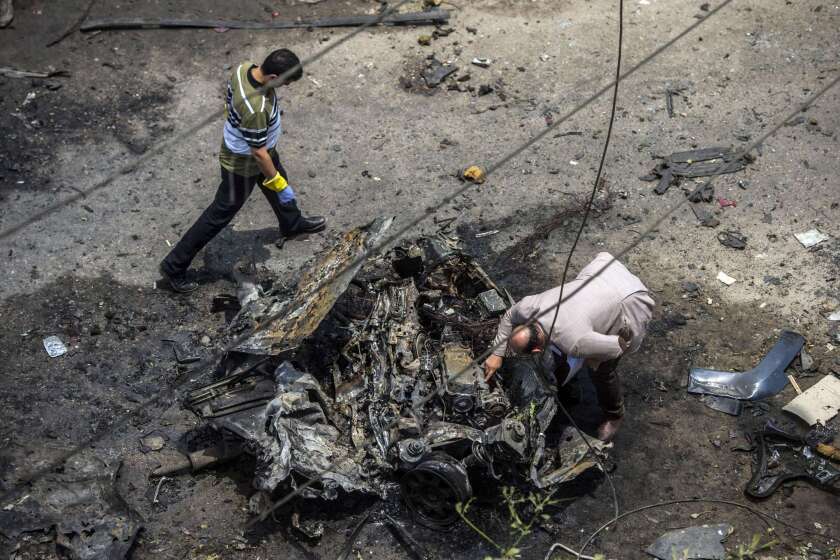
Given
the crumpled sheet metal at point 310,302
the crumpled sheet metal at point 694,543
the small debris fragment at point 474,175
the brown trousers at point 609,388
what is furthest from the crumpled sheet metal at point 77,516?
the small debris fragment at point 474,175

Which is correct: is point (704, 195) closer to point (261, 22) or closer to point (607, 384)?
point (607, 384)

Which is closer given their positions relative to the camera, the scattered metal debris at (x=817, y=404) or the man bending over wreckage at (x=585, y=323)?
the man bending over wreckage at (x=585, y=323)

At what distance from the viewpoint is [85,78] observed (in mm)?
9414

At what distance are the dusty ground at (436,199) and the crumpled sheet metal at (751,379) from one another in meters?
0.12

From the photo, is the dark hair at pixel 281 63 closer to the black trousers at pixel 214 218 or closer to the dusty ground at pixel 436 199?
the black trousers at pixel 214 218

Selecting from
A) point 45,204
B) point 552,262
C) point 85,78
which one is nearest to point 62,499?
point 45,204

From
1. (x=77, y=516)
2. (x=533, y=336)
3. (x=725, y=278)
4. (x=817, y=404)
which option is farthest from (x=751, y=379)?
(x=77, y=516)

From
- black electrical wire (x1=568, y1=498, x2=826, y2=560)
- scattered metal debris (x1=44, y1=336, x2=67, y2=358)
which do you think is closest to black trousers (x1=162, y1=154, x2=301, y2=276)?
scattered metal debris (x1=44, y1=336, x2=67, y2=358)

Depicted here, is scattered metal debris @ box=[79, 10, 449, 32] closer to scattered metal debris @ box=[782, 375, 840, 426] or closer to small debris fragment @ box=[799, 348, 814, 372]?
small debris fragment @ box=[799, 348, 814, 372]

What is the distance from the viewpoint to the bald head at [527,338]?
5332mm

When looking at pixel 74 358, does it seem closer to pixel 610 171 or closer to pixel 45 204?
pixel 45 204

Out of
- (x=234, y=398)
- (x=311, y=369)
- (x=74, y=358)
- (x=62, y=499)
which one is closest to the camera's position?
(x=62, y=499)

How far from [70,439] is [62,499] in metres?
0.99

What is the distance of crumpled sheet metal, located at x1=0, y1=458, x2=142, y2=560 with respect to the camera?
4.96 meters
